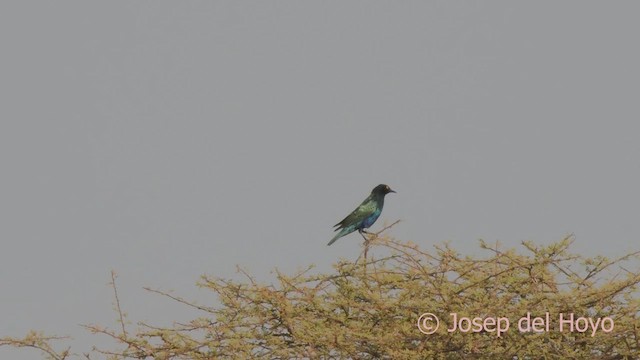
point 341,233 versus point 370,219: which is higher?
point 370,219

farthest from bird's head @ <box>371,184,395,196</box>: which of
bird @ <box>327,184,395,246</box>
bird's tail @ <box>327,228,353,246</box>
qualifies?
bird's tail @ <box>327,228,353,246</box>

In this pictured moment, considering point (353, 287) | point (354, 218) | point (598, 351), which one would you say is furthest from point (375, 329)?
point (354, 218)

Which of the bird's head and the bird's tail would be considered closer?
the bird's tail

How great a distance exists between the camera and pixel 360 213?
12664mm

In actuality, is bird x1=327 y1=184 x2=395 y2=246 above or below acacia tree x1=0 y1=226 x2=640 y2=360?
above

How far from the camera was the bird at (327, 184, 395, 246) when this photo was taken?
41.1 ft

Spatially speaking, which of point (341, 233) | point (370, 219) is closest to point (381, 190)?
point (370, 219)

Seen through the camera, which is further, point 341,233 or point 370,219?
point 370,219

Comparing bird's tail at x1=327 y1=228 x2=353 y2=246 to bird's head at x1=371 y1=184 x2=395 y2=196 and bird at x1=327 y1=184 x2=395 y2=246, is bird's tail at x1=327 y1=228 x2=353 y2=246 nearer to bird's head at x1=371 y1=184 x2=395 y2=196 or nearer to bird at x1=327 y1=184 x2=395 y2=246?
bird at x1=327 y1=184 x2=395 y2=246

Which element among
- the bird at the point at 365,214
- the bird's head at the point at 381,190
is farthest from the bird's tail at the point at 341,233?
the bird's head at the point at 381,190

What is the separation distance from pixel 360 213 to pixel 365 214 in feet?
0.20

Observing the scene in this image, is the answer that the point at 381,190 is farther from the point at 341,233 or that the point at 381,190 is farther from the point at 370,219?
the point at 341,233

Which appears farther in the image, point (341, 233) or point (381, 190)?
point (381, 190)

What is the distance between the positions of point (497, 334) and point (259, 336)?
212 cm
